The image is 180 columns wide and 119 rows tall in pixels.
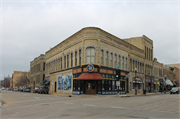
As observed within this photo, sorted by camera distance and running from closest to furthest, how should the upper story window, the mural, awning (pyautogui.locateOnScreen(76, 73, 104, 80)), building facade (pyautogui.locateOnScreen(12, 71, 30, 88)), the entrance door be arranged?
awning (pyautogui.locateOnScreen(76, 73, 104, 80))
the entrance door
the upper story window
the mural
building facade (pyautogui.locateOnScreen(12, 71, 30, 88))

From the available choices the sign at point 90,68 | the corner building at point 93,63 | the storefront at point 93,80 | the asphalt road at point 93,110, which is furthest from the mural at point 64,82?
the asphalt road at point 93,110

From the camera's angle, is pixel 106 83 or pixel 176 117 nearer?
pixel 176 117

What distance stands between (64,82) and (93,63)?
10898 millimetres

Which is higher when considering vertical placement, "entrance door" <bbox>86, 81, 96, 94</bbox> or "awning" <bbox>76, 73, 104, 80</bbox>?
"awning" <bbox>76, 73, 104, 80</bbox>

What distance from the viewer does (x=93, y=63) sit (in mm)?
30766

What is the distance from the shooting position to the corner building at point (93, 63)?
101ft

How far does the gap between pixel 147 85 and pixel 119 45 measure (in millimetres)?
20212

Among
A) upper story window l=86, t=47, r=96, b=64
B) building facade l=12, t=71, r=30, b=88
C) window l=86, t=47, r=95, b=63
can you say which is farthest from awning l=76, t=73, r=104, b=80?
building facade l=12, t=71, r=30, b=88

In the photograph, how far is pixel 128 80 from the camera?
41.2 metres

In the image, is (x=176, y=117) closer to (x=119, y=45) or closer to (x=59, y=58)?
(x=119, y=45)

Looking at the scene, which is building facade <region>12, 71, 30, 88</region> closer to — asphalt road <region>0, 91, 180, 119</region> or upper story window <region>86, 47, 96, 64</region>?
upper story window <region>86, 47, 96, 64</region>

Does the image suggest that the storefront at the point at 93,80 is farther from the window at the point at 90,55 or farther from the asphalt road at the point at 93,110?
the asphalt road at the point at 93,110

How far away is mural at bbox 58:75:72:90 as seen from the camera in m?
36.3

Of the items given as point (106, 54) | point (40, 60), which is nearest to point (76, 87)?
point (106, 54)
